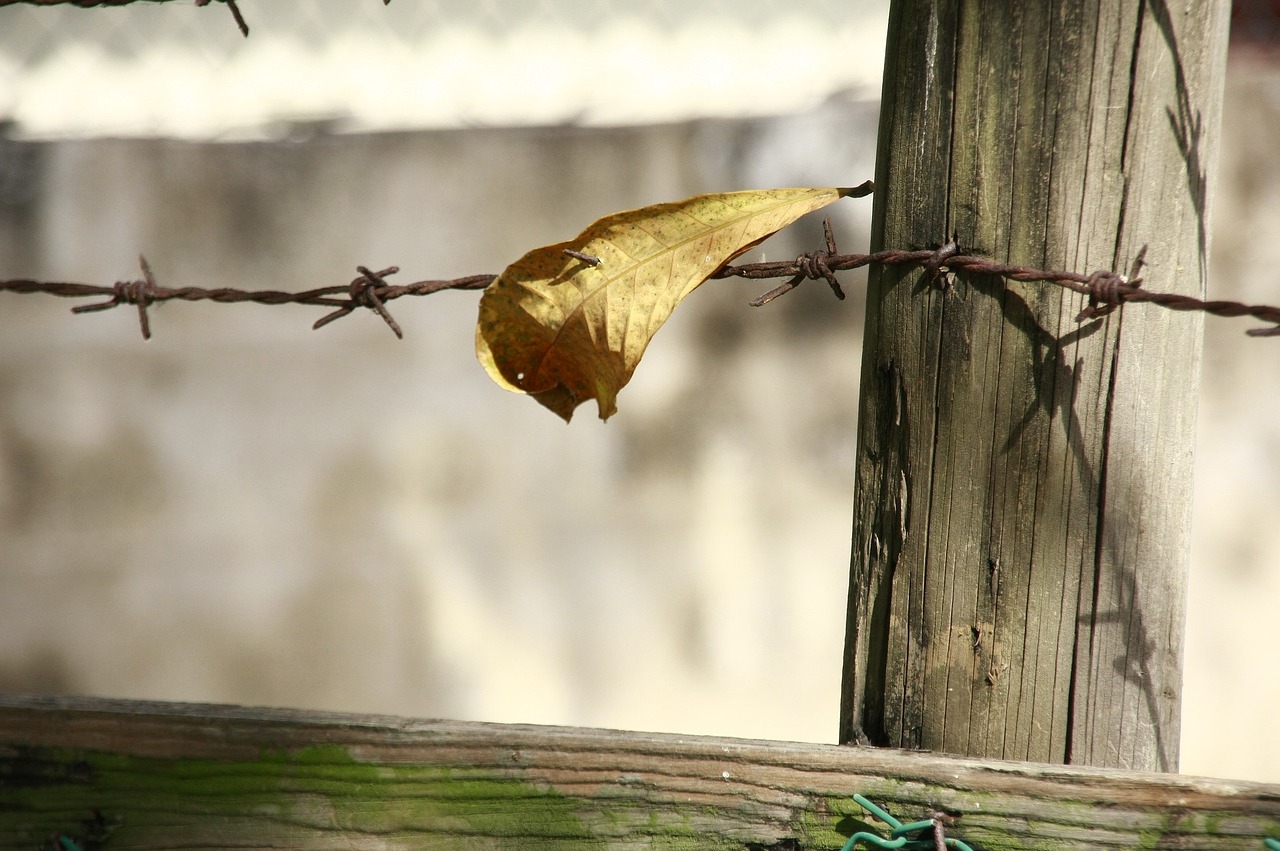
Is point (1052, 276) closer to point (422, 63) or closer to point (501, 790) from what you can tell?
point (501, 790)

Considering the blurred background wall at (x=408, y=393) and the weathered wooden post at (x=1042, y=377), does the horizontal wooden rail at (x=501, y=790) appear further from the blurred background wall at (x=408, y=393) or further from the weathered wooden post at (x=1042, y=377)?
the blurred background wall at (x=408, y=393)

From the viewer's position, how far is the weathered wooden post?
0.88 m

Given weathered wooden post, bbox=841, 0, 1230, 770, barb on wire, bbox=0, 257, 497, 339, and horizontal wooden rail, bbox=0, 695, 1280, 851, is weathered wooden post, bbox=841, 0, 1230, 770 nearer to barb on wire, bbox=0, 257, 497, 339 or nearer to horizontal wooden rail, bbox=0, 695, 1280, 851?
horizontal wooden rail, bbox=0, 695, 1280, 851

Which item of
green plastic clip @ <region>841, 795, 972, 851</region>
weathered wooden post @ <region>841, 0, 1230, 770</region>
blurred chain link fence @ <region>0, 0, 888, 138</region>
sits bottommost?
green plastic clip @ <region>841, 795, 972, 851</region>

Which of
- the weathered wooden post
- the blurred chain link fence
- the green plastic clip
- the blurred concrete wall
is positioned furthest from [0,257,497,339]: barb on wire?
the blurred chain link fence

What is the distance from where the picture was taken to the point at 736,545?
2668 mm

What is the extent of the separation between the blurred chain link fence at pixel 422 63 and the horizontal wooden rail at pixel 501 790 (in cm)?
203

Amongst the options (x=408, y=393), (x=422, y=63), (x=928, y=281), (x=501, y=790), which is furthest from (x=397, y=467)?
(x=928, y=281)

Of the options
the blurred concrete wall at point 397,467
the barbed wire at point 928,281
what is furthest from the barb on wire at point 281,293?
the blurred concrete wall at point 397,467

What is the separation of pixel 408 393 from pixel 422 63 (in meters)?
0.93

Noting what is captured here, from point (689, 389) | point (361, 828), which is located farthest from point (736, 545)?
point (361, 828)

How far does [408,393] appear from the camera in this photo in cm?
271

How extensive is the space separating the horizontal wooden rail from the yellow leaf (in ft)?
1.17

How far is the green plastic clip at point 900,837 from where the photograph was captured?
33.5 inches
